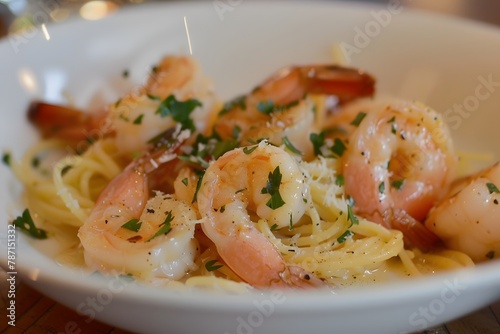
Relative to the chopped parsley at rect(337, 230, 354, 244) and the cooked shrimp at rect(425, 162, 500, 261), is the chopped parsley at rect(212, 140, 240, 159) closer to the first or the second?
the chopped parsley at rect(337, 230, 354, 244)

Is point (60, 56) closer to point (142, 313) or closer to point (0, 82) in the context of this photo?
point (0, 82)

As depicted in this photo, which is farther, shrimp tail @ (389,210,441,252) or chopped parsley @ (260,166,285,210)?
shrimp tail @ (389,210,441,252)

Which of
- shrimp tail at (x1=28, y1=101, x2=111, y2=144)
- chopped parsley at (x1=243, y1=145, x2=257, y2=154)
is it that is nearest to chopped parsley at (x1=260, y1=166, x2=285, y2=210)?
chopped parsley at (x1=243, y1=145, x2=257, y2=154)

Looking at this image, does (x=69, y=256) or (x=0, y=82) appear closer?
(x=69, y=256)

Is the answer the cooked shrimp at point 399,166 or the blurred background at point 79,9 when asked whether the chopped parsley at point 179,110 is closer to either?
the cooked shrimp at point 399,166

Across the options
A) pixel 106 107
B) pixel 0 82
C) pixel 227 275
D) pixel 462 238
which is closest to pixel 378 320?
pixel 227 275

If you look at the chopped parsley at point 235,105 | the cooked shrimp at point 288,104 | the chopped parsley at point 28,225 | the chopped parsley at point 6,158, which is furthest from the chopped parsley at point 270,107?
the chopped parsley at point 6,158

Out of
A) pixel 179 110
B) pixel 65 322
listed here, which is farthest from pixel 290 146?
pixel 65 322
